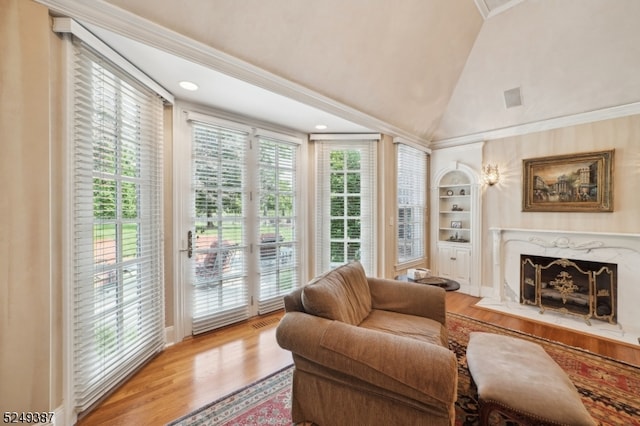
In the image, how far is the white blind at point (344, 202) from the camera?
12.4 ft

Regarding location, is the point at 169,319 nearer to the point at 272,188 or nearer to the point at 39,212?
the point at 39,212

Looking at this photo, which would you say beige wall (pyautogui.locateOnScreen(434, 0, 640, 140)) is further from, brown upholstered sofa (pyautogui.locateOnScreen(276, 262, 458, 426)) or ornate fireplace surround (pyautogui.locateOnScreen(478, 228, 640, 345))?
brown upholstered sofa (pyautogui.locateOnScreen(276, 262, 458, 426))

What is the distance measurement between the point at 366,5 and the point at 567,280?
13.6 feet

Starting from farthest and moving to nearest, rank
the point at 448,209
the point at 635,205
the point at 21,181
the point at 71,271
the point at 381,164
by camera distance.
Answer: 1. the point at 448,209
2. the point at 381,164
3. the point at 635,205
4. the point at 71,271
5. the point at 21,181

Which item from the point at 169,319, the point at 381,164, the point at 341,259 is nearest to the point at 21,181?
the point at 169,319

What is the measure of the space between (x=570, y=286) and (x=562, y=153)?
1793 mm

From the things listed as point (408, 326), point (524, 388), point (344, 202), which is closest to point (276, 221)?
point (344, 202)

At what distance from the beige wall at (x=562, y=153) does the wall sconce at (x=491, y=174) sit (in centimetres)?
7

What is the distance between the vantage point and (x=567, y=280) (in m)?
3.38

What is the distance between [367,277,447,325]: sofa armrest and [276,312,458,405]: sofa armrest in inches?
36.6

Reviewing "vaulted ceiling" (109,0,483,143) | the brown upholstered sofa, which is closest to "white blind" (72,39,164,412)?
"vaulted ceiling" (109,0,483,143)

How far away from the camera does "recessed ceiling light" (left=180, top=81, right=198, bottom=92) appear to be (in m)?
2.29

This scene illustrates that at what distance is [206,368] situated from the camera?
2.18m

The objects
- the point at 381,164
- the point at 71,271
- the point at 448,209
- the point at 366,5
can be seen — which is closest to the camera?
the point at 71,271
